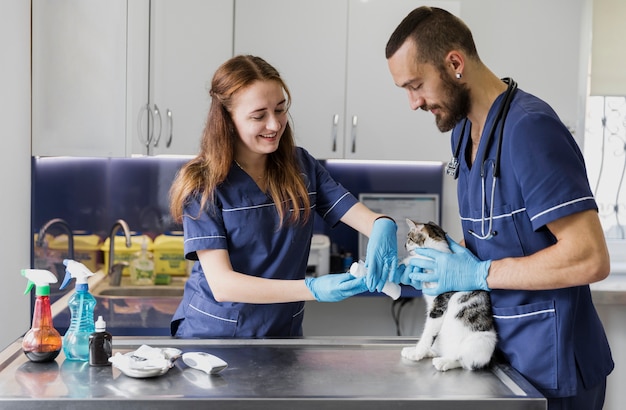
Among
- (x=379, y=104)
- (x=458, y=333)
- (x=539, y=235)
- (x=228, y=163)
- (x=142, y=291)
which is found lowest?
(x=142, y=291)

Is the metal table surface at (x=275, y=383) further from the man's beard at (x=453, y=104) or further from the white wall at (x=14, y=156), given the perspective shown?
the white wall at (x=14, y=156)

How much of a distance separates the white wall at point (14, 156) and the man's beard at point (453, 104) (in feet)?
5.84

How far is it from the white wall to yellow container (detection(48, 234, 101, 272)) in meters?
0.28

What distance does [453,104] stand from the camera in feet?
5.74

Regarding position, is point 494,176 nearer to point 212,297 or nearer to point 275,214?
point 275,214

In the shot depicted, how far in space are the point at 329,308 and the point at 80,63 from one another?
5.09ft

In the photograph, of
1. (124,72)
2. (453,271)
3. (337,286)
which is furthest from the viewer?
(124,72)

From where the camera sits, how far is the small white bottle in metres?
1.69

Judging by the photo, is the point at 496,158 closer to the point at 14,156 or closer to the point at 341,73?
the point at 341,73

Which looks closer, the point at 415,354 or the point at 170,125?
the point at 415,354

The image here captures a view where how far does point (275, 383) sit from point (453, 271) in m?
0.45

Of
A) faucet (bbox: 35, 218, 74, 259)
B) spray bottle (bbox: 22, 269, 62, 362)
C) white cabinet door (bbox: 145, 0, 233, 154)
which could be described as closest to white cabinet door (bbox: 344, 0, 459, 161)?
white cabinet door (bbox: 145, 0, 233, 154)

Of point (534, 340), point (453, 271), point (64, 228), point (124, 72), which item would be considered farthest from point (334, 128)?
point (534, 340)

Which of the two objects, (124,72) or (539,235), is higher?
(124,72)
